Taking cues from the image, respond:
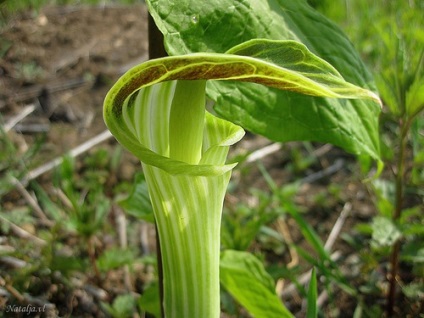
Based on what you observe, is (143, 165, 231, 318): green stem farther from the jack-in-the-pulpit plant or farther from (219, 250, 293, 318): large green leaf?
(219, 250, 293, 318): large green leaf

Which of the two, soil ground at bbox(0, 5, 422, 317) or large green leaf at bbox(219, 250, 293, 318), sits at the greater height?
large green leaf at bbox(219, 250, 293, 318)

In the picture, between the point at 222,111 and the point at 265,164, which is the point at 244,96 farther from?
the point at 265,164

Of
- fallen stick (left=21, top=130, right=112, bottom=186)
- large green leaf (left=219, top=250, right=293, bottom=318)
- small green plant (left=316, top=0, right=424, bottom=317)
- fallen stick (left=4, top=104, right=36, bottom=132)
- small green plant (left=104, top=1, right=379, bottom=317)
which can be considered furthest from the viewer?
fallen stick (left=4, top=104, right=36, bottom=132)

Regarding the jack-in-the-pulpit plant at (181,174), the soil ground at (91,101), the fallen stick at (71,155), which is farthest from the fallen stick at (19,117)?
the jack-in-the-pulpit plant at (181,174)

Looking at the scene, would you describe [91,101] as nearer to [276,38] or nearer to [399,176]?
[399,176]

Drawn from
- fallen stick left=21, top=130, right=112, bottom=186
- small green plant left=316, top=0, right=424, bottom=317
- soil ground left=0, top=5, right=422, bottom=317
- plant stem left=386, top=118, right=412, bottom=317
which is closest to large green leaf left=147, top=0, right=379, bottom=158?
small green plant left=316, top=0, right=424, bottom=317

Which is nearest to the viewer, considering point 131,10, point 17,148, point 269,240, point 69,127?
point 269,240

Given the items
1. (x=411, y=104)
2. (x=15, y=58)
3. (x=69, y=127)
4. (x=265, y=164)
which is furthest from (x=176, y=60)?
(x=15, y=58)
